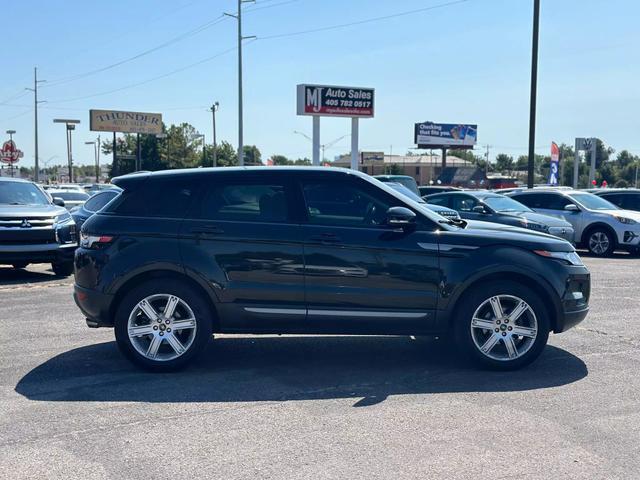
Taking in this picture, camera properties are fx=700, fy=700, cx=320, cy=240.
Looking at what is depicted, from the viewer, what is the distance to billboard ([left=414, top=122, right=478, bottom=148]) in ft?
205

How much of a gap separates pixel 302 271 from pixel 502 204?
11616 millimetres

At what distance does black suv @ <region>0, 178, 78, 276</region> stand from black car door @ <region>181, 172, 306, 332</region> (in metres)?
6.66

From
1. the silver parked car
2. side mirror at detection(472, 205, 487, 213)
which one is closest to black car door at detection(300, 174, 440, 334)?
side mirror at detection(472, 205, 487, 213)

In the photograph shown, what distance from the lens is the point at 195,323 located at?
6.21 meters

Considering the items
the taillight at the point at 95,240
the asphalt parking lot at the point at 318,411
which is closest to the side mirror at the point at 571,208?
the asphalt parking lot at the point at 318,411

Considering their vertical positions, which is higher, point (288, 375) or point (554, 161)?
point (554, 161)

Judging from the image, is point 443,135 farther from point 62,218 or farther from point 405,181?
point 62,218

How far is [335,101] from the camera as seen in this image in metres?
34.3

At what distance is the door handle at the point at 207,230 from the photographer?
623 centimetres

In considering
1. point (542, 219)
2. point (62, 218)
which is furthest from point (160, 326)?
point (542, 219)

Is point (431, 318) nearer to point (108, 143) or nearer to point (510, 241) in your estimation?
point (510, 241)

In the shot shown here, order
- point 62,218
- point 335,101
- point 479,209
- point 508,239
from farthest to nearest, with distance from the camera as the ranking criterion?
1. point 335,101
2. point 479,209
3. point 62,218
4. point 508,239

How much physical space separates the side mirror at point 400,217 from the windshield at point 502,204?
10671mm

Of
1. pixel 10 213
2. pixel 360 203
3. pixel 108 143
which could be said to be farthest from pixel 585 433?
pixel 108 143
